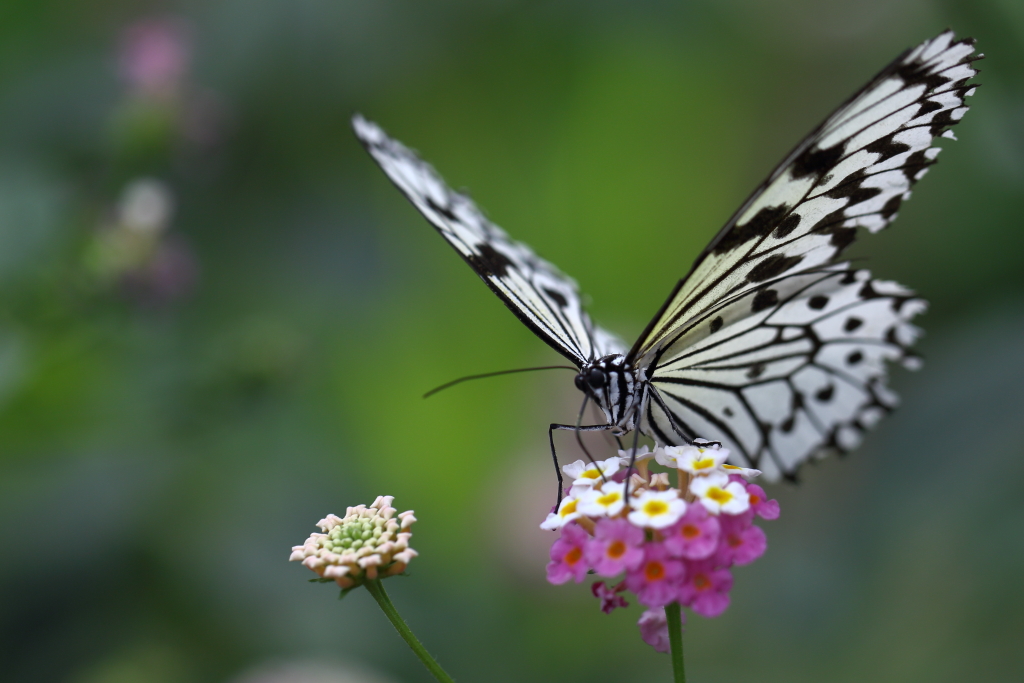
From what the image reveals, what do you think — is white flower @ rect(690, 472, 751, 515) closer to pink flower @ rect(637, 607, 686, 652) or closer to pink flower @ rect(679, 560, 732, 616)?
pink flower @ rect(679, 560, 732, 616)

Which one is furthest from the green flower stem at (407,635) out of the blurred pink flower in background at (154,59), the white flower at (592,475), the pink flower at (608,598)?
the blurred pink flower in background at (154,59)

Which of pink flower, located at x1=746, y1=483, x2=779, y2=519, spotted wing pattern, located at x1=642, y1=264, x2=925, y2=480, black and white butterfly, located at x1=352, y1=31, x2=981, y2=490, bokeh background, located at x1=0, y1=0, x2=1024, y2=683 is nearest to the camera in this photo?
pink flower, located at x1=746, y1=483, x2=779, y2=519

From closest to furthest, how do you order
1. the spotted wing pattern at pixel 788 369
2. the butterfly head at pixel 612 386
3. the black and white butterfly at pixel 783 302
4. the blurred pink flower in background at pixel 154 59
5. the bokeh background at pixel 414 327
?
1. the black and white butterfly at pixel 783 302
2. the butterfly head at pixel 612 386
3. the spotted wing pattern at pixel 788 369
4. the bokeh background at pixel 414 327
5. the blurred pink flower in background at pixel 154 59

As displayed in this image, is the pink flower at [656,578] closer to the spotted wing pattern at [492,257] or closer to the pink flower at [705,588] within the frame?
the pink flower at [705,588]

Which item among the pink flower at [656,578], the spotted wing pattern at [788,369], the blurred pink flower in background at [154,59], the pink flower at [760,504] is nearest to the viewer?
the pink flower at [656,578]

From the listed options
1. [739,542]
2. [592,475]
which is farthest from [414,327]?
[739,542]

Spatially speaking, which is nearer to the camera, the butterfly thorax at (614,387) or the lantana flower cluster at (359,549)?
the lantana flower cluster at (359,549)

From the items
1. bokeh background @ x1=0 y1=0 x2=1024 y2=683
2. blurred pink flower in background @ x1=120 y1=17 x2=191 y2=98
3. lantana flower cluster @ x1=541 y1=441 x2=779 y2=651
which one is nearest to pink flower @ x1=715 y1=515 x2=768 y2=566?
lantana flower cluster @ x1=541 y1=441 x2=779 y2=651

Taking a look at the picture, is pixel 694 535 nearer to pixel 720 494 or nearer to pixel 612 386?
pixel 720 494
